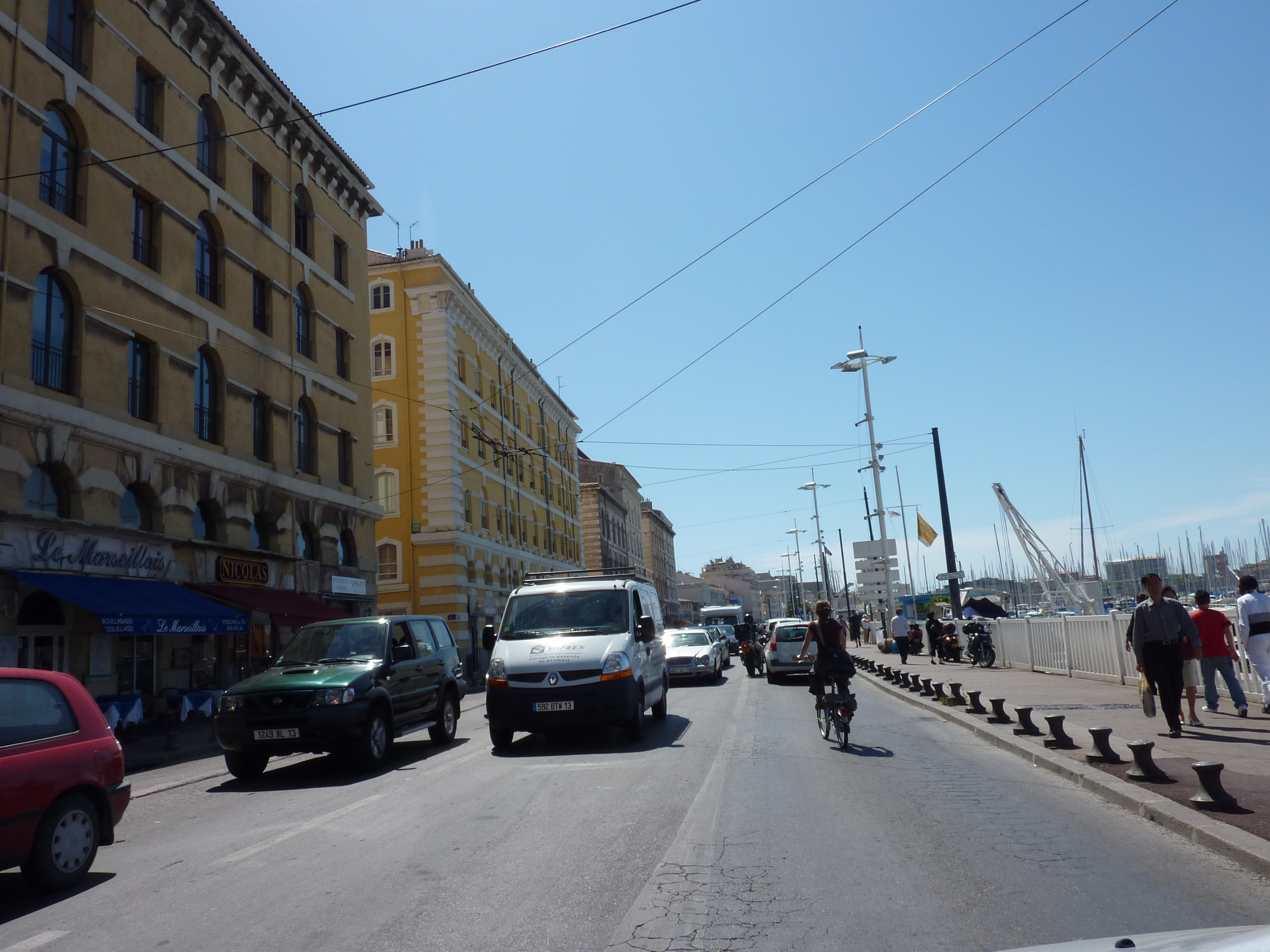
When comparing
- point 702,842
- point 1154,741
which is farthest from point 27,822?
point 1154,741

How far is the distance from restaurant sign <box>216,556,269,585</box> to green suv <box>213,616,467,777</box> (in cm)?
996

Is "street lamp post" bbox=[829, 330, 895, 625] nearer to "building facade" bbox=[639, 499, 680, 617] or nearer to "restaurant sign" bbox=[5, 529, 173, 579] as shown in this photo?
"restaurant sign" bbox=[5, 529, 173, 579]

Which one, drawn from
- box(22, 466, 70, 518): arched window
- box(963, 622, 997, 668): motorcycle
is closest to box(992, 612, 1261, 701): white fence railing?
box(963, 622, 997, 668): motorcycle

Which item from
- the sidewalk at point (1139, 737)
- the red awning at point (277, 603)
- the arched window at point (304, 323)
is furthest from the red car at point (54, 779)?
the arched window at point (304, 323)

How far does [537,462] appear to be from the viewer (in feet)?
189

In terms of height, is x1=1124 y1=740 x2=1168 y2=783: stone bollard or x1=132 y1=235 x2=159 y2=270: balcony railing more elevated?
x1=132 y1=235 x2=159 y2=270: balcony railing

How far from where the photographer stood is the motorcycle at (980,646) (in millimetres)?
26016

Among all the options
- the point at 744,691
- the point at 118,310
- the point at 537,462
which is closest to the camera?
the point at 118,310

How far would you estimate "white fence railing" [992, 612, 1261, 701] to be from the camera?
1416 cm

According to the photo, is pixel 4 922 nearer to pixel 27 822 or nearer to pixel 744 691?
pixel 27 822

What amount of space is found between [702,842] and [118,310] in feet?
60.7

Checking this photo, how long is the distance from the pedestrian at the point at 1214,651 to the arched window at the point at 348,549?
2449cm

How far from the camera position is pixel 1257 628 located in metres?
11.3

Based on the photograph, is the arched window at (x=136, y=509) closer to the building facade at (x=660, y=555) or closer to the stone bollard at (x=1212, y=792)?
the stone bollard at (x=1212, y=792)
